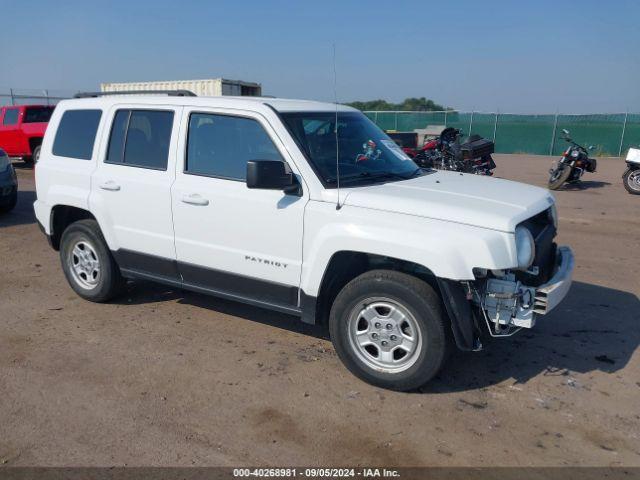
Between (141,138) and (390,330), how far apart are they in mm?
2822

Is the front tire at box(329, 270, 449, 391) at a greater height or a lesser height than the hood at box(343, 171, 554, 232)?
lesser

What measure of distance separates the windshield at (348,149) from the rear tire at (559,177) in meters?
10.8

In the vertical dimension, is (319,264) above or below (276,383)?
above

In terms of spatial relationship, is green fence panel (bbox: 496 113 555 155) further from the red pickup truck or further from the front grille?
the front grille

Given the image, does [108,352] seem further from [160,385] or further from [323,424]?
[323,424]

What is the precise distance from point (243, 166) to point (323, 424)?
206cm

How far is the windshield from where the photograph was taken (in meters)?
4.39

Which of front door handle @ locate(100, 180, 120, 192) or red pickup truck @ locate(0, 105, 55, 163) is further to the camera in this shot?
red pickup truck @ locate(0, 105, 55, 163)

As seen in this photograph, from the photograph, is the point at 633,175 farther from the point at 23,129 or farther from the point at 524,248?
the point at 23,129

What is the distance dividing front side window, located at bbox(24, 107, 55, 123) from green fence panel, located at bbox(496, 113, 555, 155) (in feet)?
70.2

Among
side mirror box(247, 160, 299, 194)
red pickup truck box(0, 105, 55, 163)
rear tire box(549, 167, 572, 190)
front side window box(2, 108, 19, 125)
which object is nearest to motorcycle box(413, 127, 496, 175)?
rear tire box(549, 167, 572, 190)

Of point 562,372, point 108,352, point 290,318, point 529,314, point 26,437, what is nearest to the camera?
point 26,437

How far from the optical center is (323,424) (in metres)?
3.68

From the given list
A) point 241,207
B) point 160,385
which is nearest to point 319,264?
point 241,207
